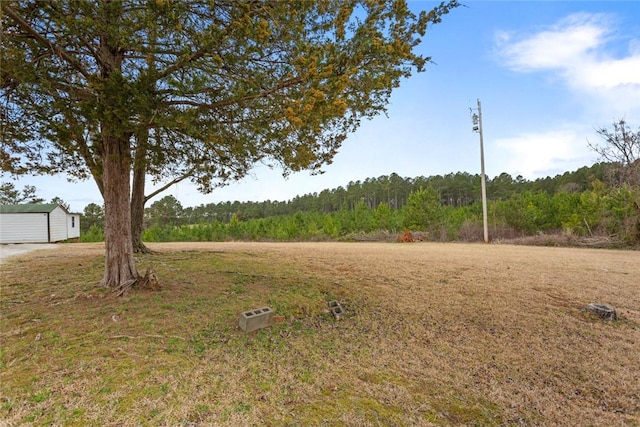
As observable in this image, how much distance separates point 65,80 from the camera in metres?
2.97

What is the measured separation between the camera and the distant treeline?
11672 millimetres

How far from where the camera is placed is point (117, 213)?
144 inches

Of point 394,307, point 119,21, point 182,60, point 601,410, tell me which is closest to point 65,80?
point 119,21

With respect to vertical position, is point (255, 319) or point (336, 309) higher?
point (255, 319)

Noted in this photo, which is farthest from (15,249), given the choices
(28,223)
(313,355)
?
(313,355)

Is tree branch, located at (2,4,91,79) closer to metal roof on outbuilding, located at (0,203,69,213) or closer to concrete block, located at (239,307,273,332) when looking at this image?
concrete block, located at (239,307,273,332)

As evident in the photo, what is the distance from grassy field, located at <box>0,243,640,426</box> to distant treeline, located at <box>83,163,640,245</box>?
972 cm

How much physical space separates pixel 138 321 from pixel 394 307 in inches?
110

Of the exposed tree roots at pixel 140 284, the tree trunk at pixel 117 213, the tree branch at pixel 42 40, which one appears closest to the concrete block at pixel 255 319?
the exposed tree roots at pixel 140 284

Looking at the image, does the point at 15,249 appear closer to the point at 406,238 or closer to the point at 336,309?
the point at 336,309

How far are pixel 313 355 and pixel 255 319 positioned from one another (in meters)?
0.73

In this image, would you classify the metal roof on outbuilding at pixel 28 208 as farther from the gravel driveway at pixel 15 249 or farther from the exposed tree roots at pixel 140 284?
the exposed tree roots at pixel 140 284

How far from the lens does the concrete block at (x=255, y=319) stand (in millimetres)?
2855

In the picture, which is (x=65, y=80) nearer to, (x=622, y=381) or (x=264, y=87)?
(x=264, y=87)
